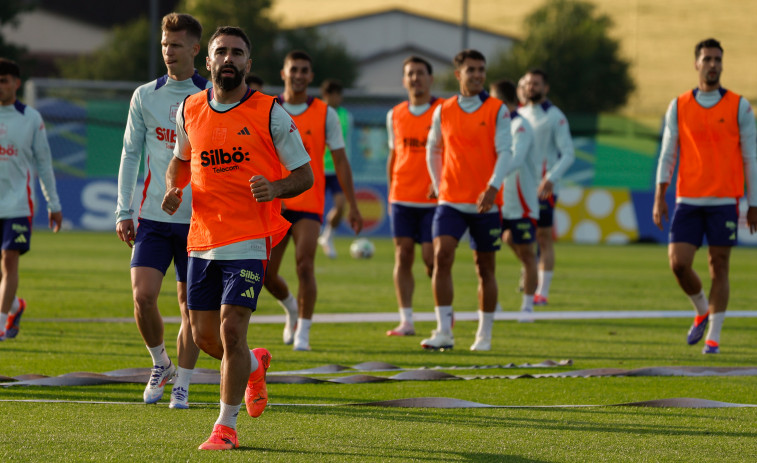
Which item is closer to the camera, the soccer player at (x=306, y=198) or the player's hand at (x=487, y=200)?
the player's hand at (x=487, y=200)

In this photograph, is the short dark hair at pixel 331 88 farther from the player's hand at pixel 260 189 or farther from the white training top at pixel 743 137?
the player's hand at pixel 260 189

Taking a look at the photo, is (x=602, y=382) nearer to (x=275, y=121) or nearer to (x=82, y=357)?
(x=275, y=121)

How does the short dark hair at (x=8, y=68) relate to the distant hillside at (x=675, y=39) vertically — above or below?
below

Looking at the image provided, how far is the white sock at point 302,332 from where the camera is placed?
9.32 metres

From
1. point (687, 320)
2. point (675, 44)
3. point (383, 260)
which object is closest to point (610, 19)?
point (675, 44)

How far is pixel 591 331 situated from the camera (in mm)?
10875

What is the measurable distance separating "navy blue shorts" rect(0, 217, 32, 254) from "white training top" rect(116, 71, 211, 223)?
3231 millimetres

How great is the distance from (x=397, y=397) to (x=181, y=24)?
2603 millimetres

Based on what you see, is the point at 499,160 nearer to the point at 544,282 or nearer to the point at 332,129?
the point at 332,129

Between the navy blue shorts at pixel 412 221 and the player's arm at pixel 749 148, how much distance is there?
2824 millimetres

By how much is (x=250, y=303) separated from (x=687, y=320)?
7527 millimetres

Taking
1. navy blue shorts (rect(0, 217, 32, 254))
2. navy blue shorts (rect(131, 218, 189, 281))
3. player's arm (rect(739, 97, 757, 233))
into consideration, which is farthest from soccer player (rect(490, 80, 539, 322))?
navy blue shorts (rect(131, 218, 189, 281))

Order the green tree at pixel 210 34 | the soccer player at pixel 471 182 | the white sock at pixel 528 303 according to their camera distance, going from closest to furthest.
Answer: the soccer player at pixel 471 182 < the white sock at pixel 528 303 < the green tree at pixel 210 34

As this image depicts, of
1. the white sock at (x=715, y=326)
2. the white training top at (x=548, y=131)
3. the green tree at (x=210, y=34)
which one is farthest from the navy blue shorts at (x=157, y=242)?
the green tree at (x=210, y=34)
